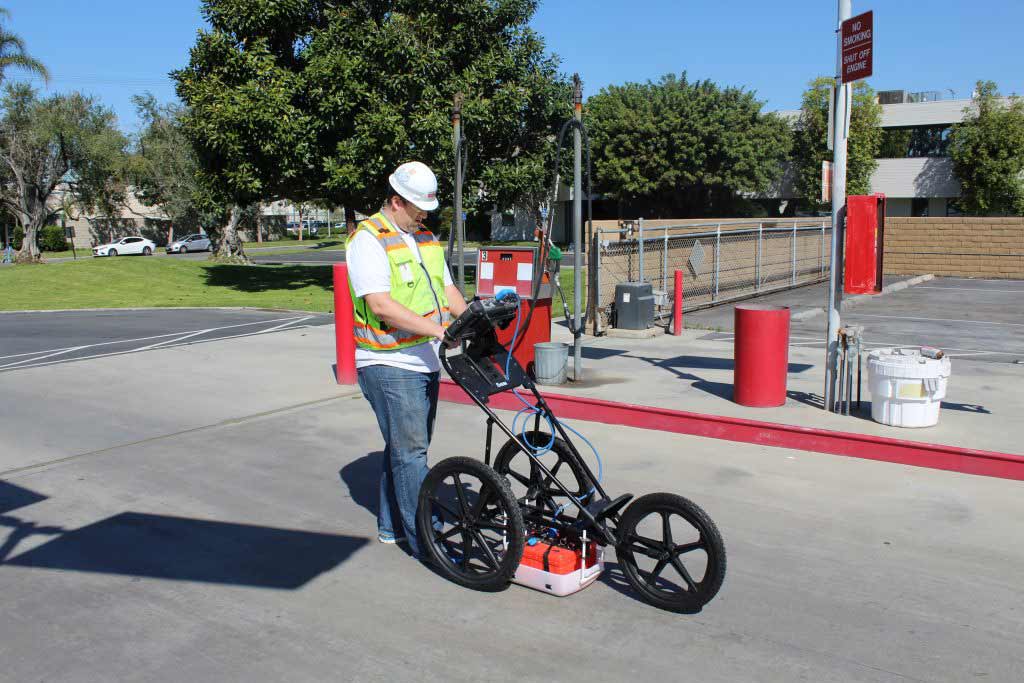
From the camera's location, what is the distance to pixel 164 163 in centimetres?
4469

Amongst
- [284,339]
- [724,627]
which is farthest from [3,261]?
[724,627]

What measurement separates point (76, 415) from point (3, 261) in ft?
123

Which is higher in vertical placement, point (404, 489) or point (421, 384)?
A: point (421, 384)

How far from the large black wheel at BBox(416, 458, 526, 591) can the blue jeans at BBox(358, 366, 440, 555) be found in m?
0.12

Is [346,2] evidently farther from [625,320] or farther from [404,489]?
[404,489]

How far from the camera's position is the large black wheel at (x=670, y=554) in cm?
382

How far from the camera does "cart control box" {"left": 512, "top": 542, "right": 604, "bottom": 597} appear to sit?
163 inches

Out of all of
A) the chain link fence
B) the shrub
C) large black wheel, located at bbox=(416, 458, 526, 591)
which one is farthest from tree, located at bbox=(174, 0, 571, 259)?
the shrub

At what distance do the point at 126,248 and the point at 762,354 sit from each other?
50.0 meters

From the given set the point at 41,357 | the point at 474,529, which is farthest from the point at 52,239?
the point at 474,529

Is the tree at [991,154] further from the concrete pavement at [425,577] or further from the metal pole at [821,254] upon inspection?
the concrete pavement at [425,577]

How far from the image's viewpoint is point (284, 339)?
535 inches

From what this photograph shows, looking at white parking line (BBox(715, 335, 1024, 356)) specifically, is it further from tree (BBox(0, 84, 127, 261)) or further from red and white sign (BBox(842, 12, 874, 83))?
tree (BBox(0, 84, 127, 261))

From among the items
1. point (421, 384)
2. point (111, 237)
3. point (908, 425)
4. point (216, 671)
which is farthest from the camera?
point (111, 237)
